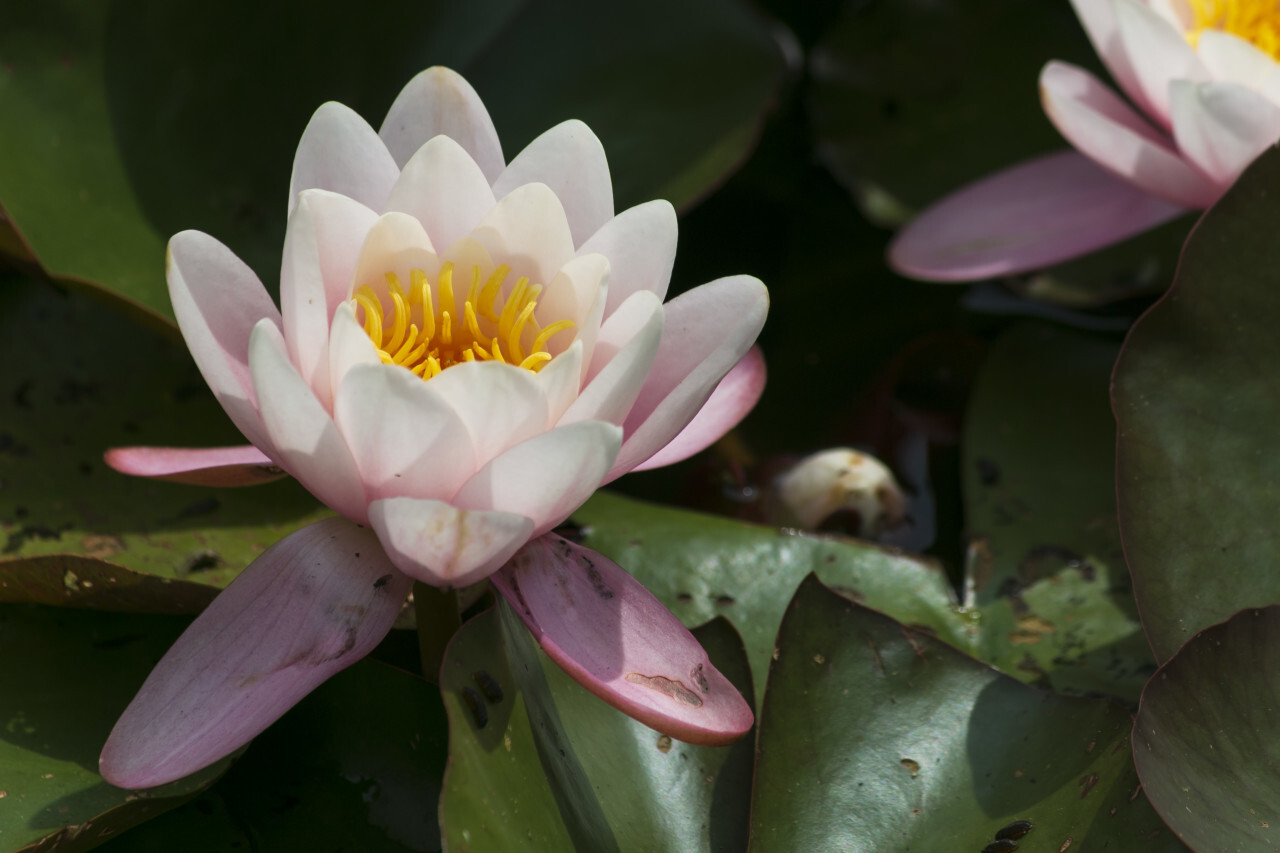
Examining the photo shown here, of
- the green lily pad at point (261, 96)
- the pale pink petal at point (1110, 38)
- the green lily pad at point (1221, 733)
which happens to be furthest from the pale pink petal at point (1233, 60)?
the green lily pad at point (1221, 733)

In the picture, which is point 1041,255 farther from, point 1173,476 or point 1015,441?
point 1173,476

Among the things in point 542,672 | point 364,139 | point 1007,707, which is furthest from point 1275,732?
point 364,139

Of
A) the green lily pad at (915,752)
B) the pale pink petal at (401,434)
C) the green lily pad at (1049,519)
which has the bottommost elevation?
the green lily pad at (1049,519)

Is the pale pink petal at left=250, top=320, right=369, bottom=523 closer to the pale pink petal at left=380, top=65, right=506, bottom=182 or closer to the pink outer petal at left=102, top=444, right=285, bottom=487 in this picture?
the pink outer petal at left=102, top=444, right=285, bottom=487

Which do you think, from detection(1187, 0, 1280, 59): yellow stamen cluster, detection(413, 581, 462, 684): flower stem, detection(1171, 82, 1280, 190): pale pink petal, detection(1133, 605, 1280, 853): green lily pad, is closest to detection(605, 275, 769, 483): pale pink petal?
detection(413, 581, 462, 684): flower stem

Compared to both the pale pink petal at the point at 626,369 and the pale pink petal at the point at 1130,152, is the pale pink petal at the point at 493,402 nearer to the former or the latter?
the pale pink petal at the point at 626,369

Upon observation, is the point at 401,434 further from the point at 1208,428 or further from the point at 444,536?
the point at 1208,428
